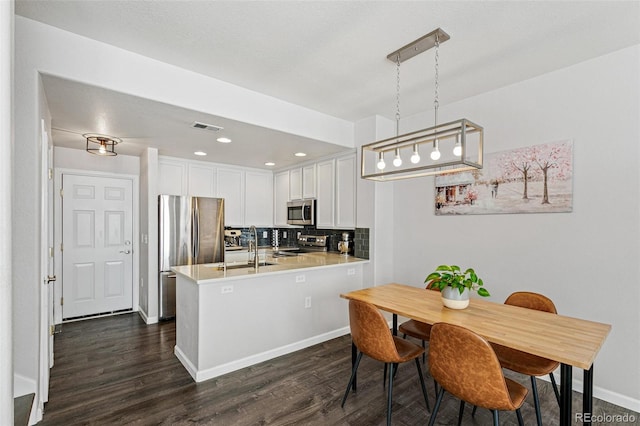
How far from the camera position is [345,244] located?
447cm

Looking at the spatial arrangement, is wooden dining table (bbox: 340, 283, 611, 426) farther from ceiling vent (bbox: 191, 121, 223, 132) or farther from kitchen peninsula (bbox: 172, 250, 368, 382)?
ceiling vent (bbox: 191, 121, 223, 132)

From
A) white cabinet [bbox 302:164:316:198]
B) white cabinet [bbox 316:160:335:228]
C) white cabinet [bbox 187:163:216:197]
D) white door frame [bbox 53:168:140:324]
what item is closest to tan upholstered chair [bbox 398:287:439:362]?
white cabinet [bbox 316:160:335:228]

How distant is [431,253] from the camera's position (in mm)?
3697

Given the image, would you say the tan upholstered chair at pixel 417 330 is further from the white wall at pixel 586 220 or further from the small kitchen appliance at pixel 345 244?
the small kitchen appliance at pixel 345 244

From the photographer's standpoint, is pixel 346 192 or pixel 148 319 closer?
pixel 148 319

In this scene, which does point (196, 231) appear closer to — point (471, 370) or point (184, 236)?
point (184, 236)

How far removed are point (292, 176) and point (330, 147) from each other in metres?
1.51

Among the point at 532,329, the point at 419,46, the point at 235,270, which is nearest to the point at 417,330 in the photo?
the point at 532,329

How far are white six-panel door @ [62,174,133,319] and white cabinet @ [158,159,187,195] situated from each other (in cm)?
49

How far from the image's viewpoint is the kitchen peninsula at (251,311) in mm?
2797

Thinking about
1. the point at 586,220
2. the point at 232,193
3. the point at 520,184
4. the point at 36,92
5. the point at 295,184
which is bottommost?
the point at 586,220

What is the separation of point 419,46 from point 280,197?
3.93 m

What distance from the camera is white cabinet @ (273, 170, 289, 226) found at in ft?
18.6

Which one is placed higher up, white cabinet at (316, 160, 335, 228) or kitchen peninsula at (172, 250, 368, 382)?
white cabinet at (316, 160, 335, 228)
